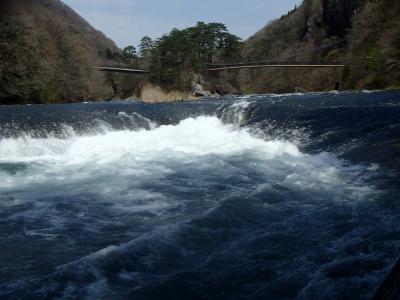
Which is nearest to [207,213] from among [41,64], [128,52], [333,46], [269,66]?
[41,64]

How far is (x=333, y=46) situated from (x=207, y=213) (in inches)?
2172

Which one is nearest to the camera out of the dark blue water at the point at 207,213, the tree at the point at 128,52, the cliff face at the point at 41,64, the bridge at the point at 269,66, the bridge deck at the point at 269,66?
the dark blue water at the point at 207,213

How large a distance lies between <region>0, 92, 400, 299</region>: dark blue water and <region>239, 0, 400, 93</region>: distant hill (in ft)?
56.0

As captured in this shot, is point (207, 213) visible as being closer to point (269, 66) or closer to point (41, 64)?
point (41, 64)

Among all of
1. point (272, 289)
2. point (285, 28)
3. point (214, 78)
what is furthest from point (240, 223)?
point (285, 28)

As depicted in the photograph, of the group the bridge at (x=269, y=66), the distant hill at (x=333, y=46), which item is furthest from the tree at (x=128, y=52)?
the bridge at (x=269, y=66)

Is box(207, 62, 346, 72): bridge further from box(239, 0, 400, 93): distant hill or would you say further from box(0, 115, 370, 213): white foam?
box(0, 115, 370, 213): white foam

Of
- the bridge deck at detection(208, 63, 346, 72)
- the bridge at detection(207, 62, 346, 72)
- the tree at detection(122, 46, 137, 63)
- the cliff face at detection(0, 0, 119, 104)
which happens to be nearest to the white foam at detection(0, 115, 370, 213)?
the cliff face at detection(0, 0, 119, 104)

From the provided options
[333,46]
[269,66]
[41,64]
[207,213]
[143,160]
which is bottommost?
[143,160]

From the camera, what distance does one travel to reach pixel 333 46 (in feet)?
184

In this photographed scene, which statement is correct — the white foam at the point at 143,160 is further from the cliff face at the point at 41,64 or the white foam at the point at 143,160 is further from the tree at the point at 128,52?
the tree at the point at 128,52

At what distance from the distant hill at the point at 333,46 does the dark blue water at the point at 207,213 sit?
17079 mm

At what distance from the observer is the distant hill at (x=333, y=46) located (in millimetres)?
27734

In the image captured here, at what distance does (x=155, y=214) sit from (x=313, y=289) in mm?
2818
